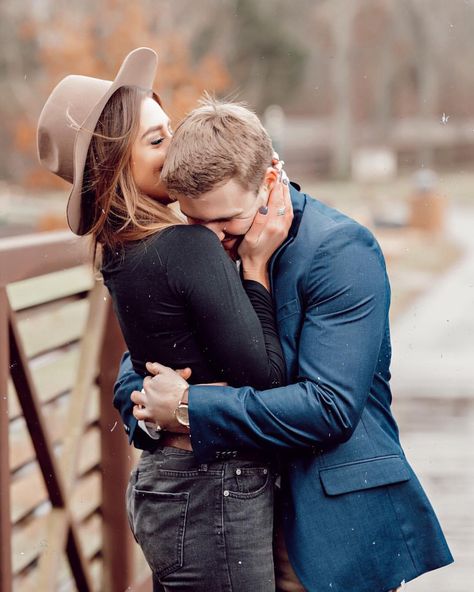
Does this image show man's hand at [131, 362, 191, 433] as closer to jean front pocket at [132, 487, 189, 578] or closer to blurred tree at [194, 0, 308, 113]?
jean front pocket at [132, 487, 189, 578]

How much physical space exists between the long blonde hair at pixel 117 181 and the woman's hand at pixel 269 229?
0.19 m

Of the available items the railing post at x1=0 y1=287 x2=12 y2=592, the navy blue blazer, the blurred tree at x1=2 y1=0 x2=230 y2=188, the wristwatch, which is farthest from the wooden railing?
the blurred tree at x1=2 y1=0 x2=230 y2=188

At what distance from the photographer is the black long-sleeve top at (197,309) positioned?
225 cm

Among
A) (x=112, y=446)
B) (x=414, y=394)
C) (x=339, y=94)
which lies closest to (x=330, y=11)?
(x=339, y=94)

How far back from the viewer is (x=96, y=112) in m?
2.41

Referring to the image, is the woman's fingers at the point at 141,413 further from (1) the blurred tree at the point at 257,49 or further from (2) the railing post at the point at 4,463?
(1) the blurred tree at the point at 257,49

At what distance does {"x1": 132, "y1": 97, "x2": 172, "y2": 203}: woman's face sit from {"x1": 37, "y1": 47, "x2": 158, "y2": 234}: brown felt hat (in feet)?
0.29

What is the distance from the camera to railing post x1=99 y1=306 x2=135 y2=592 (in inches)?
166

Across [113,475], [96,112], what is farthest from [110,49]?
[96,112]

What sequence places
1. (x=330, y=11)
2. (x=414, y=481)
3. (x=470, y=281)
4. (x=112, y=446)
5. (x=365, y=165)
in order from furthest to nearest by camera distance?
(x=330, y=11) < (x=365, y=165) < (x=470, y=281) < (x=112, y=446) < (x=414, y=481)

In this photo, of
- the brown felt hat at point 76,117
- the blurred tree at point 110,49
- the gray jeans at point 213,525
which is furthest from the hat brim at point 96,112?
the blurred tree at point 110,49

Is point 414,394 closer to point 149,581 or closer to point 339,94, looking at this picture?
point 149,581

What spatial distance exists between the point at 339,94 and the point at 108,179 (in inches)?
2011

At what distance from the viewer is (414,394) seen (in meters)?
8.82
